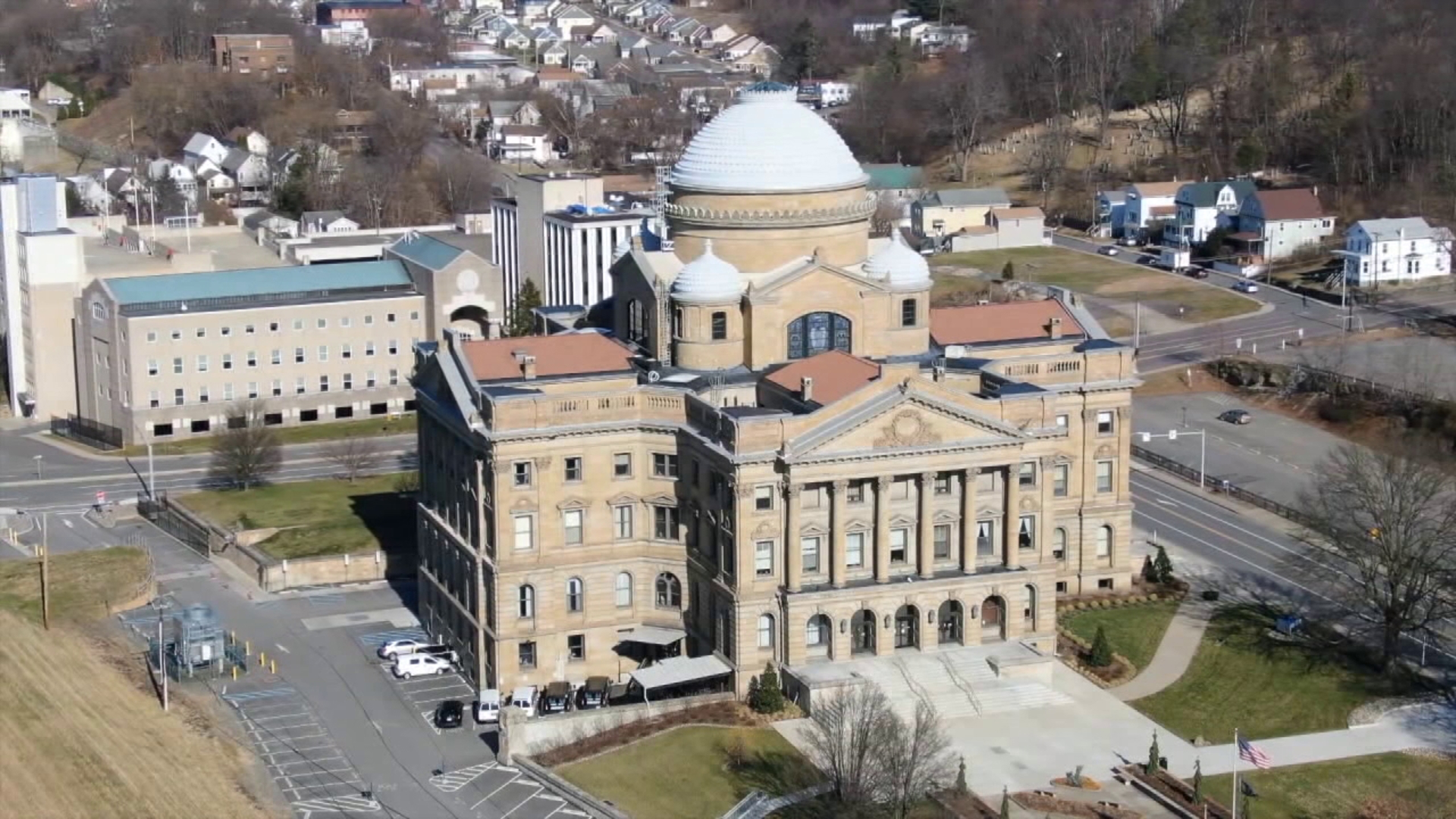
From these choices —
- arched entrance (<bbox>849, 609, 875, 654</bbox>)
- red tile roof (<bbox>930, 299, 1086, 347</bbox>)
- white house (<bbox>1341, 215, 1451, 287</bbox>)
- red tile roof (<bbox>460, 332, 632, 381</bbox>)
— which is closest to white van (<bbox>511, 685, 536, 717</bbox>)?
arched entrance (<bbox>849, 609, 875, 654</bbox>)

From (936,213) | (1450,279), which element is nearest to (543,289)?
(936,213)

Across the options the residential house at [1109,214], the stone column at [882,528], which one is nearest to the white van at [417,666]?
the stone column at [882,528]

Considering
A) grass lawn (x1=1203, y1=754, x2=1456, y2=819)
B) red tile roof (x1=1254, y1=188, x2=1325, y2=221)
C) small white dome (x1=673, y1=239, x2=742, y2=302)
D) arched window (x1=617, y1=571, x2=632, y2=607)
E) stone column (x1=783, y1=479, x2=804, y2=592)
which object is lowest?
grass lawn (x1=1203, y1=754, x2=1456, y2=819)

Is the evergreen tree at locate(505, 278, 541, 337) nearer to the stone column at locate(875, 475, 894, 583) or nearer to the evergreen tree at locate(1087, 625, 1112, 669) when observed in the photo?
the stone column at locate(875, 475, 894, 583)

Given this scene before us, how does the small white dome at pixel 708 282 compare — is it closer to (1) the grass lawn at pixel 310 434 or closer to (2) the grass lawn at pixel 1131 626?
(2) the grass lawn at pixel 1131 626

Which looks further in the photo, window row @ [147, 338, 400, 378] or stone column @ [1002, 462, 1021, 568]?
window row @ [147, 338, 400, 378]

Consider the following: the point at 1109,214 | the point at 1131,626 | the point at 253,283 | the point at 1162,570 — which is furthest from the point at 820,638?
the point at 1109,214

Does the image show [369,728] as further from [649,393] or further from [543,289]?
[543,289]
